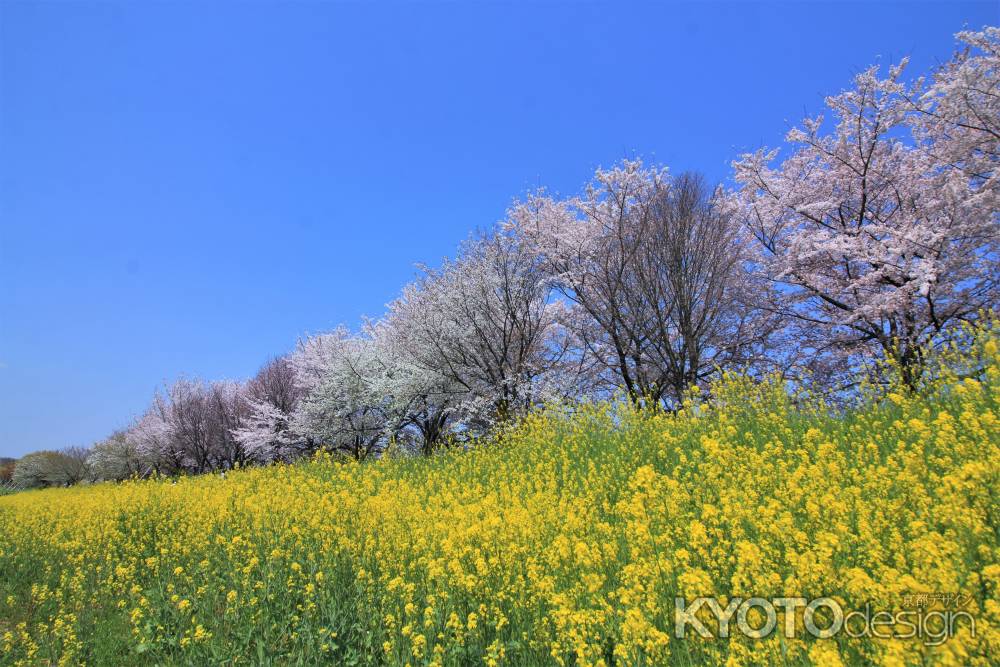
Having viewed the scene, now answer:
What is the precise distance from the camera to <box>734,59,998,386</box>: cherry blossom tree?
47.1 ft

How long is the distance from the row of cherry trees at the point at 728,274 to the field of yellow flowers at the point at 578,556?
583 centimetres

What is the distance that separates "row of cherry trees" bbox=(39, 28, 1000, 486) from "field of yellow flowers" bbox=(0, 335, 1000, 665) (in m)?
5.83

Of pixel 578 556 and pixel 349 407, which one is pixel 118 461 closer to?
pixel 349 407

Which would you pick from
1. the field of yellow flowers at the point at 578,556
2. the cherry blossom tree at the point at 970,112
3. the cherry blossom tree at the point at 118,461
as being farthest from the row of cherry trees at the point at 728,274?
the cherry blossom tree at the point at 118,461

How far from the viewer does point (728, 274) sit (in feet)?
56.4

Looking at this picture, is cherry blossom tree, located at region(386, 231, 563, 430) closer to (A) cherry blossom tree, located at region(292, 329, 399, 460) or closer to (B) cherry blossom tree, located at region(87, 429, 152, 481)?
(A) cherry blossom tree, located at region(292, 329, 399, 460)

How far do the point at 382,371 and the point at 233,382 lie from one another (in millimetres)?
23104

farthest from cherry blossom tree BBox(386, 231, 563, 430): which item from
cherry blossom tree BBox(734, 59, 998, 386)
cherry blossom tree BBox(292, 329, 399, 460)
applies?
cherry blossom tree BBox(734, 59, 998, 386)

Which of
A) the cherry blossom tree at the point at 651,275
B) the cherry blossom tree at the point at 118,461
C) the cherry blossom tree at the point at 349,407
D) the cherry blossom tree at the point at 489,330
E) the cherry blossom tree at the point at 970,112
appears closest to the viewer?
the cherry blossom tree at the point at 970,112

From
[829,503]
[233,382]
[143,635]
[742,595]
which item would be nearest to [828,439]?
[829,503]

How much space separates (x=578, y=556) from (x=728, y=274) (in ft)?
48.3

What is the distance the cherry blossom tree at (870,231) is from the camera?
14.4 metres

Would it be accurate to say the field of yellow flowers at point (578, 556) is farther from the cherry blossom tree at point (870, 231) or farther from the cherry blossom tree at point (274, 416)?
the cherry blossom tree at point (274, 416)

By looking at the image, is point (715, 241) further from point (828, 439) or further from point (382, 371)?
point (382, 371)
